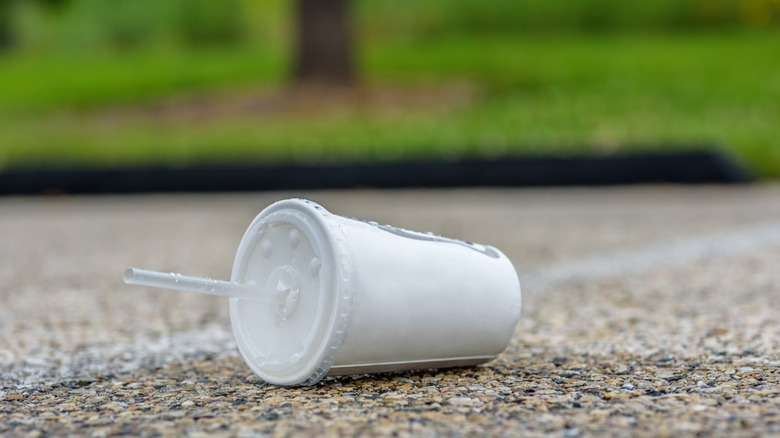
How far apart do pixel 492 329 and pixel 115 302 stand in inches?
87.0

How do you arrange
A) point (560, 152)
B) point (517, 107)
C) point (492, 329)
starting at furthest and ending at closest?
point (517, 107) → point (560, 152) → point (492, 329)

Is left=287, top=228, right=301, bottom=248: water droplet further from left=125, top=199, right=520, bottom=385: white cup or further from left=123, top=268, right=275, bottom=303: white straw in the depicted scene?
left=123, top=268, right=275, bottom=303: white straw

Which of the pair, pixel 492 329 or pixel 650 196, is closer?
pixel 492 329

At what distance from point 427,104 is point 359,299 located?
41.8ft

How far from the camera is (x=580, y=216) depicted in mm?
7766

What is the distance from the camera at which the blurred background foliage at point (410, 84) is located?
12148 millimetres

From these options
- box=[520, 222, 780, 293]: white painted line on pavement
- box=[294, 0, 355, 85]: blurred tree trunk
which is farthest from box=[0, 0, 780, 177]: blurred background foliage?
box=[520, 222, 780, 293]: white painted line on pavement

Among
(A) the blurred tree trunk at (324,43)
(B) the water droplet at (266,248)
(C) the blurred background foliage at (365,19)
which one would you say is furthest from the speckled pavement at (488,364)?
(C) the blurred background foliage at (365,19)

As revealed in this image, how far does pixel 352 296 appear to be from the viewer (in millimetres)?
2307

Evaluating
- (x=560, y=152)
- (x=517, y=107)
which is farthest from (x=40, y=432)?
(x=517, y=107)

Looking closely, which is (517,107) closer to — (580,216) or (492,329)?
(580,216)

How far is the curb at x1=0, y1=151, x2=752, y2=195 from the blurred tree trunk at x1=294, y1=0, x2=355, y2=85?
210 inches

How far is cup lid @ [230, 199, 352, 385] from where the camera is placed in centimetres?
231

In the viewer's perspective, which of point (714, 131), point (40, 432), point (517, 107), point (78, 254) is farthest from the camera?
point (517, 107)
